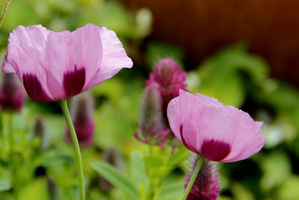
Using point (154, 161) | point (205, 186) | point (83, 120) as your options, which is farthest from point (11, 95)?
point (205, 186)

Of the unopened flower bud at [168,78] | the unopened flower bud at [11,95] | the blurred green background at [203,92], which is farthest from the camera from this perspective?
the blurred green background at [203,92]

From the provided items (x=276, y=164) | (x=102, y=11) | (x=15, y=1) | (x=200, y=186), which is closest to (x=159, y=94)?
(x=200, y=186)

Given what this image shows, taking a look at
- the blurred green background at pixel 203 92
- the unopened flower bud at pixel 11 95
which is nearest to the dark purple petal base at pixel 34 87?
the unopened flower bud at pixel 11 95

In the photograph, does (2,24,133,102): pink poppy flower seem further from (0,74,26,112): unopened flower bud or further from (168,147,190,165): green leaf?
(0,74,26,112): unopened flower bud

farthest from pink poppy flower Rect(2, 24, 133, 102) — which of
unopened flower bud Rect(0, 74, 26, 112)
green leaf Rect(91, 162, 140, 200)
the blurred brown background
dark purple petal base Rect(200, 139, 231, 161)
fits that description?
the blurred brown background

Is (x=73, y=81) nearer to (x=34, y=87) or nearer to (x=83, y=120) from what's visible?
(x=34, y=87)

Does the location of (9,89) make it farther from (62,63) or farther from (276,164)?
(276,164)

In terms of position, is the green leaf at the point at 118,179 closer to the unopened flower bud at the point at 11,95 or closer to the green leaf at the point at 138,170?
the green leaf at the point at 138,170
